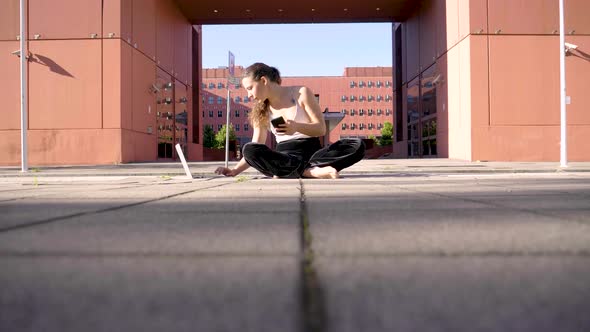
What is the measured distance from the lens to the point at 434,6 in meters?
19.9

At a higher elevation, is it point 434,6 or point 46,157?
point 434,6

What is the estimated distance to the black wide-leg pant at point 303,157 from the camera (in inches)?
190

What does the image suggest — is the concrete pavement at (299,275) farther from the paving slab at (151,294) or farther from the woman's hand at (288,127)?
the woman's hand at (288,127)

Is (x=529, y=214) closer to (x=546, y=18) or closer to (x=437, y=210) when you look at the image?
(x=437, y=210)

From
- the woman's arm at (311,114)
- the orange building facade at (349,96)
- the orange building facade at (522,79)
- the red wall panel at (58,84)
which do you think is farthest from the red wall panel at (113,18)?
the orange building facade at (349,96)

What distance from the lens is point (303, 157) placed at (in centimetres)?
504

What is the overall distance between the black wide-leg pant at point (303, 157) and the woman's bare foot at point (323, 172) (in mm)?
85

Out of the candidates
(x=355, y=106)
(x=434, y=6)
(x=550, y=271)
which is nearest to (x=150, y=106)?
(x=434, y=6)

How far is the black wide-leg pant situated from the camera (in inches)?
190

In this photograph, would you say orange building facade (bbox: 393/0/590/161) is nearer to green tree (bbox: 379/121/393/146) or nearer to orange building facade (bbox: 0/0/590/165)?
orange building facade (bbox: 0/0/590/165)

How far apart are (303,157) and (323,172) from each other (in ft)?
1.15

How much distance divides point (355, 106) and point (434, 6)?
68863 mm

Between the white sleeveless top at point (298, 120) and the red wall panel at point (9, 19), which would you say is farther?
the red wall panel at point (9, 19)

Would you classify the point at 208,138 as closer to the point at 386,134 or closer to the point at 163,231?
the point at 386,134
